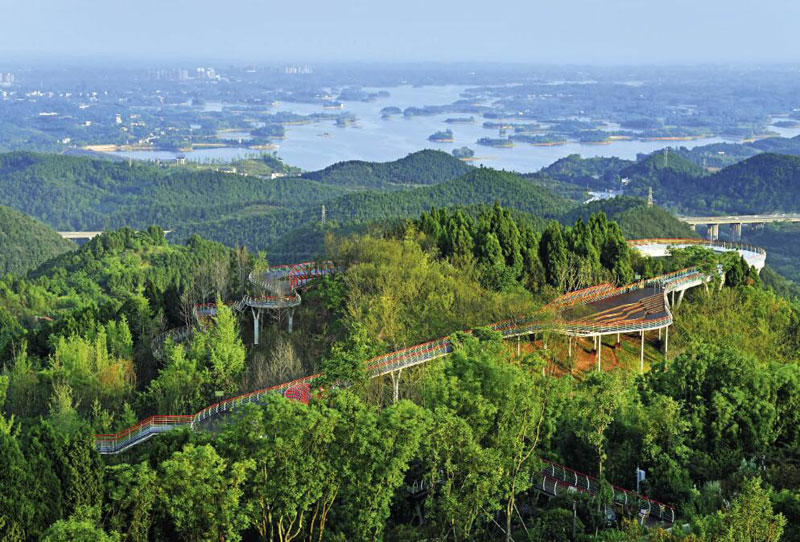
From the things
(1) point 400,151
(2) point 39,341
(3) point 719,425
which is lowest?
(1) point 400,151

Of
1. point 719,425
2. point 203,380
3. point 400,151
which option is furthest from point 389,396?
point 400,151

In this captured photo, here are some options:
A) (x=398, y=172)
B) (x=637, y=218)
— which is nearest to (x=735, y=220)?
(x=637, y=218)

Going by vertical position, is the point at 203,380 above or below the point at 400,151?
above

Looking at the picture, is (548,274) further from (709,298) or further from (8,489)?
(8,489)

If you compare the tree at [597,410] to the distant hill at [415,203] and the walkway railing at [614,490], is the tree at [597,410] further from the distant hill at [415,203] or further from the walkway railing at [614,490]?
the distant hill at [415,203]

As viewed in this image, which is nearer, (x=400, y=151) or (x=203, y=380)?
(x=203, y=380)

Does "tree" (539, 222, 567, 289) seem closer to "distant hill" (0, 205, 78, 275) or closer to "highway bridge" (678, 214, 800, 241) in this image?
"highway bridge" (678, 214, 800, 241)

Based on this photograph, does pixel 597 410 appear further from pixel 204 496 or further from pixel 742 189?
pixel 742 189

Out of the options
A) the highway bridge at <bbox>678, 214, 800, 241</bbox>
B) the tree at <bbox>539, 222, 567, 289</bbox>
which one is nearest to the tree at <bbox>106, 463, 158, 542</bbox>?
the tree at <bbox>539, 222, 567, 289</bbox>
